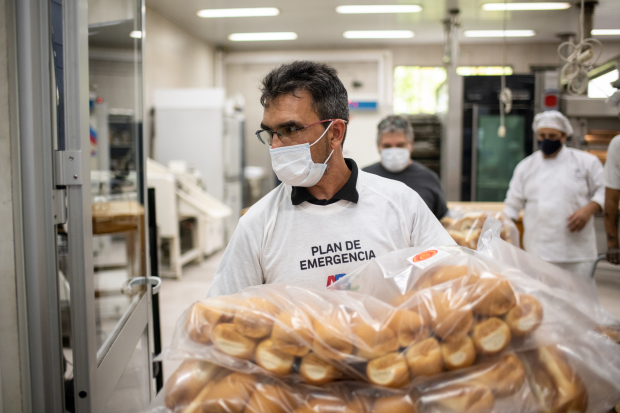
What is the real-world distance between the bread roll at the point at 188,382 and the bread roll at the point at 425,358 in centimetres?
32

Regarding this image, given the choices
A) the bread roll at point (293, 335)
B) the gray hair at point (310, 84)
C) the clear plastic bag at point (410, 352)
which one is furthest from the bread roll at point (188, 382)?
the gray hair at point (310, 84)

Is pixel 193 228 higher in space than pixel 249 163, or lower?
lower

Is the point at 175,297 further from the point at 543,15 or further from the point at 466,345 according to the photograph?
the point at 543,15

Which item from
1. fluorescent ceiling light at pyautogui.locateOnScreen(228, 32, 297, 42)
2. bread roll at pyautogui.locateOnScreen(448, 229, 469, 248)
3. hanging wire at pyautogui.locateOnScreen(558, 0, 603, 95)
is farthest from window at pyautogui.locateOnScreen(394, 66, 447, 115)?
bread roll at pyautogui.locateOnScreen(448, 229, 469, 248)

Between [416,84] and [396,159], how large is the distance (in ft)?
19.3

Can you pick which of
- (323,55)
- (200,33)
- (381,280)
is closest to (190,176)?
(200,33)

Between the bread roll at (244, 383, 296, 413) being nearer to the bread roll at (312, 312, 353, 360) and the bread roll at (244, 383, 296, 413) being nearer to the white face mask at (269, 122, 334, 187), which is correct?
the bread roll at (312, 312, 353, 360)

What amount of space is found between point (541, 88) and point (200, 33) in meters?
5.17

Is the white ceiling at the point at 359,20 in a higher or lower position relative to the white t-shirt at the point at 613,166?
higher

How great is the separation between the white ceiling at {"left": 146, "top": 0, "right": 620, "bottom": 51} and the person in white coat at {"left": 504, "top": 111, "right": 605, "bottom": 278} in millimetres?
3208

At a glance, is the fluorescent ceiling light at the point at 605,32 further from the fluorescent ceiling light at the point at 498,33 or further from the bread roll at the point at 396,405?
the bread roll at the point at 396,405

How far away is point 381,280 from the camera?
835mm

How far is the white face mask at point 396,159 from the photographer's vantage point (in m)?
2.72

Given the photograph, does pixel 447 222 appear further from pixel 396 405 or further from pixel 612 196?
pixel 396 405
